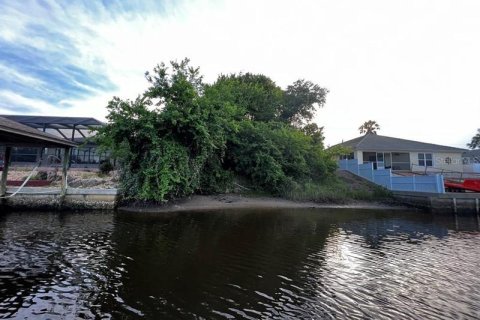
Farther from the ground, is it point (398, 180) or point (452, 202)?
point (398, 180)

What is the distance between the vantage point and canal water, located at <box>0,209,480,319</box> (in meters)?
4.30

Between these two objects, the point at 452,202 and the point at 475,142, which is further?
the point at 475,142

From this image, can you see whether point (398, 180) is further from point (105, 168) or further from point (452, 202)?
point (105, 168)

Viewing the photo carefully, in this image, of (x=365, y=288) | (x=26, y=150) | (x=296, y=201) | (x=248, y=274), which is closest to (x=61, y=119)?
(x=26, y=150)

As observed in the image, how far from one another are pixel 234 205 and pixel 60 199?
10465mm

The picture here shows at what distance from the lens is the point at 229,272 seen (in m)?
5.96

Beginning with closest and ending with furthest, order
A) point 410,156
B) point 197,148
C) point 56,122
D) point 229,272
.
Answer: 1. point 229,272
2. point 197,148
3. point 56,122
4. point 410,156

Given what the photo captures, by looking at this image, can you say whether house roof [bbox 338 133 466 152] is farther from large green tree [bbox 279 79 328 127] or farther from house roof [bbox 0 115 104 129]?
house roof [bbox 0 115 104 129]

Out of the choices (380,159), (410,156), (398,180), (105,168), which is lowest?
(398,180)

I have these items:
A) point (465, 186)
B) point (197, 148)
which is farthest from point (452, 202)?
point (197, 148)

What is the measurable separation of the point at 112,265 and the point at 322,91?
32.8 meters

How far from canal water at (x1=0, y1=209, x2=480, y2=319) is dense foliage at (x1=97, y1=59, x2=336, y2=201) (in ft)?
17.5

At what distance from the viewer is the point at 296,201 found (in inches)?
787

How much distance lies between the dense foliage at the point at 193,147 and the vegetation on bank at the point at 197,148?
0.19ft
